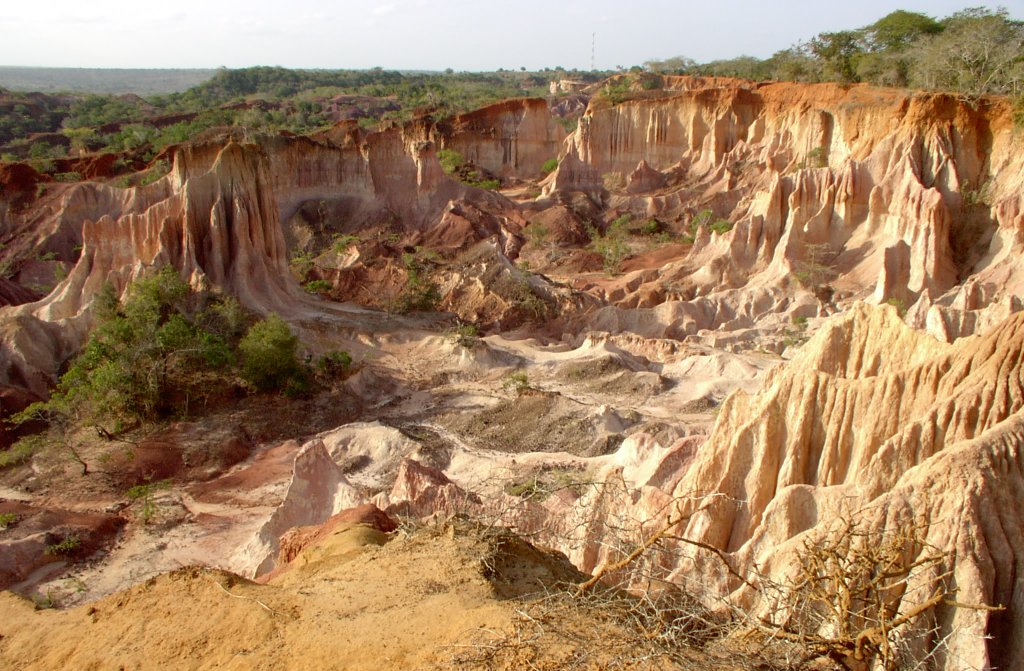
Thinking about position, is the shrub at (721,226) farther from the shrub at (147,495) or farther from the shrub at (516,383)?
the shrub at (147,495)

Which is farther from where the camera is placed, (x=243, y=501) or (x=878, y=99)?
(x=878, y=99)

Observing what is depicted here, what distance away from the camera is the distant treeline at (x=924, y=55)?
30.2 meters

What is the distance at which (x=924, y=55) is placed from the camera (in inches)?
→ 1363

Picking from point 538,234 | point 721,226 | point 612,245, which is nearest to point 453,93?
point 538,234

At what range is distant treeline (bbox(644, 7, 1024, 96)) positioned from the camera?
30156mm

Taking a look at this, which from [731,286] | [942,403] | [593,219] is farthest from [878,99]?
[942,403]

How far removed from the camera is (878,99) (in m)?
29.9

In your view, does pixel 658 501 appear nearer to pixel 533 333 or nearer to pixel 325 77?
pixel 533 333

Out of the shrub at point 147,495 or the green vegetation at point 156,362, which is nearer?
the shrub at point 147,495

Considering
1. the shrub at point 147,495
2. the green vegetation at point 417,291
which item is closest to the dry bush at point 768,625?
the shrub at point 147,495

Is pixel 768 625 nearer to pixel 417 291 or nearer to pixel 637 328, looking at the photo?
pixel 637 328

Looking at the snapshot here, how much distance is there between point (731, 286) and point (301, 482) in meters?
17.9

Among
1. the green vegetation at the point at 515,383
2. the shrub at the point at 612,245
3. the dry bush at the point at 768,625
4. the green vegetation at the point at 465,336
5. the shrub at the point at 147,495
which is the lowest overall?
the shrub at the point at 147,495

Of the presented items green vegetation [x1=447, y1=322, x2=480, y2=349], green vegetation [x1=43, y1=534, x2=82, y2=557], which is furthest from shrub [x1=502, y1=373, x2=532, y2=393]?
green vegetation [x1=43, y1=534, x2=82, y2=557]
